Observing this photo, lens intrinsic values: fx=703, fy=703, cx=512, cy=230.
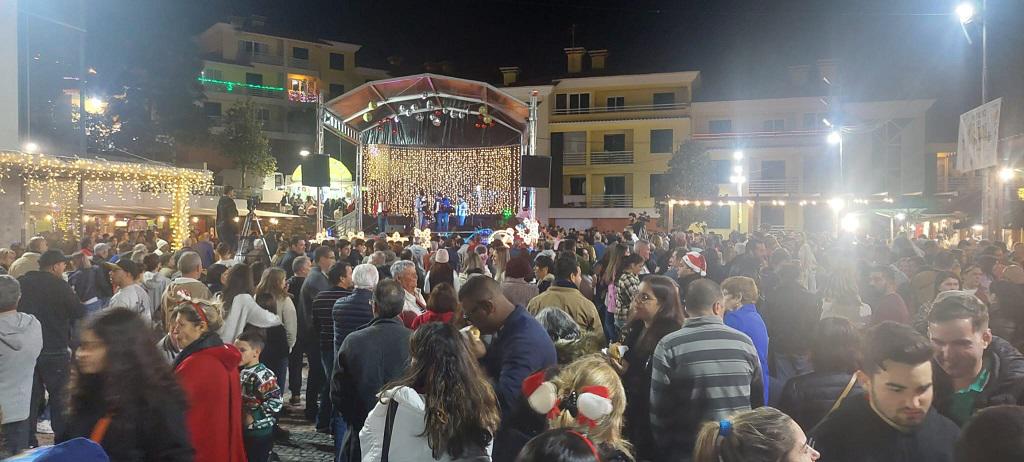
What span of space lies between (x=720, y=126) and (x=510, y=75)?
40.3ft

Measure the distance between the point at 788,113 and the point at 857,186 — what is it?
554 centimetres

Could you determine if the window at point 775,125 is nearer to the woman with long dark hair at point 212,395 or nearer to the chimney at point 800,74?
the chimney at point 800,74

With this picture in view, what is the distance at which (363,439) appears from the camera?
307cm

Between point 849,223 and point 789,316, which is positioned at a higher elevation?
point 849,223

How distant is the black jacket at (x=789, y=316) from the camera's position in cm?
520

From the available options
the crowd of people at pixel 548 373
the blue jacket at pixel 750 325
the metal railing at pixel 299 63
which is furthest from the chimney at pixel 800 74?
the blue jacket at pixel 750 325

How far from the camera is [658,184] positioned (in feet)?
120

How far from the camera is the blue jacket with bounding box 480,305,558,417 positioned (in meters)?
3.63

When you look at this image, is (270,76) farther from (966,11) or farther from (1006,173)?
(966,11)

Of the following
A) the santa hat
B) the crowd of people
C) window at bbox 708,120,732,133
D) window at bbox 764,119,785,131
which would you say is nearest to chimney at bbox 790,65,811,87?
window at bbox 764,119,785,131

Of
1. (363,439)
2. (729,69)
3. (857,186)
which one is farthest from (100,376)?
(729,69)

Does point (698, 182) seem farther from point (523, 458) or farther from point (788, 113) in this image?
point (523, 458)

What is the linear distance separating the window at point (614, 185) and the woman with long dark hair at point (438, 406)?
37.8 m

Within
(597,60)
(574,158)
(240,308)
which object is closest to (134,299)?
(240,308)
